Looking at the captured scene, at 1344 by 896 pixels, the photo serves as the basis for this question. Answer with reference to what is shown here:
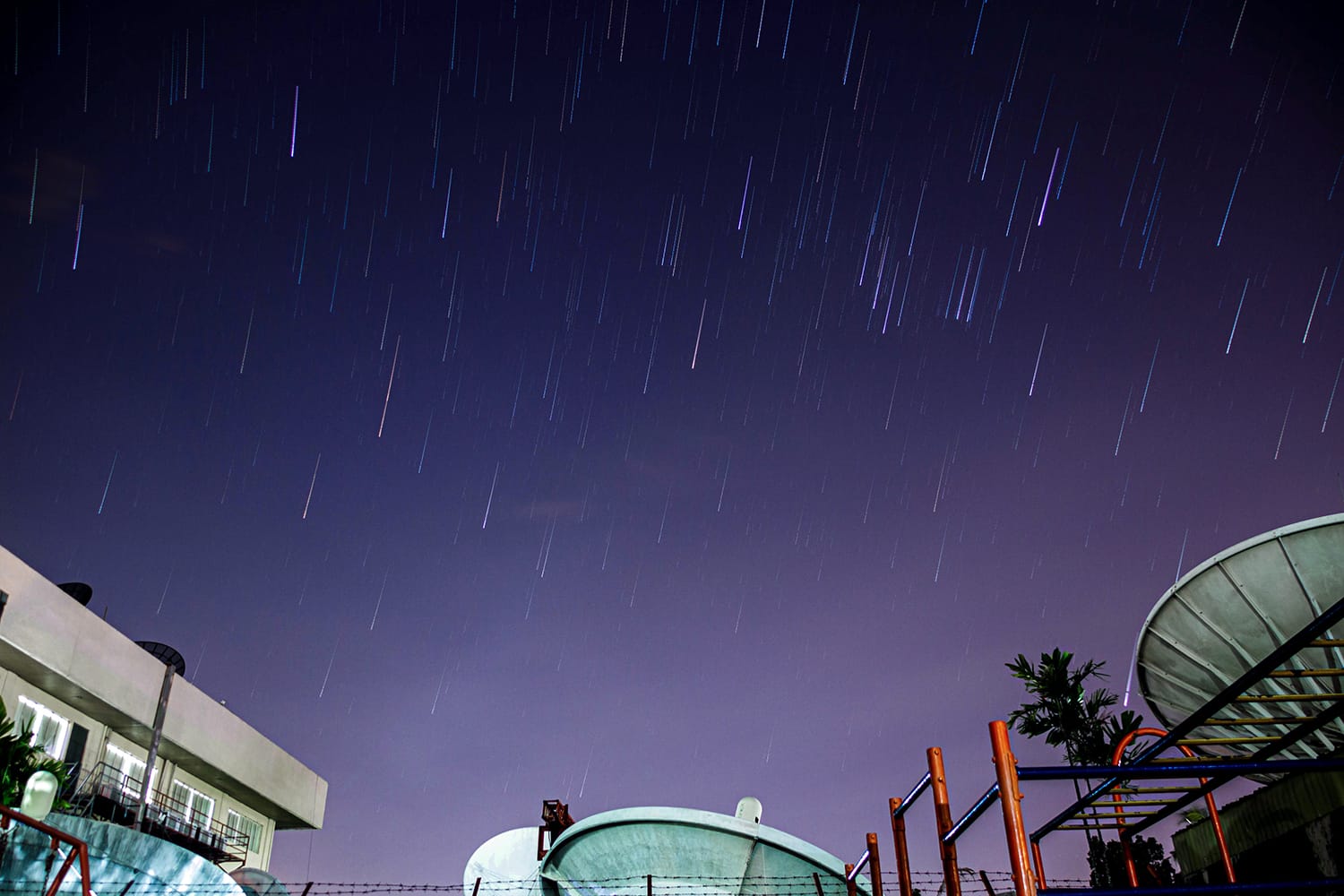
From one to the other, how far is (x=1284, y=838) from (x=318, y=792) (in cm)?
3791

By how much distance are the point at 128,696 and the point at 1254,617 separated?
95.7ft

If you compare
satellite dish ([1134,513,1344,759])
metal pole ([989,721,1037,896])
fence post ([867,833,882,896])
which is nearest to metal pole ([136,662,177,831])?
fence post ([867,833,882,896])

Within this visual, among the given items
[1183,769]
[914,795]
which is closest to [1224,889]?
[1183,769]

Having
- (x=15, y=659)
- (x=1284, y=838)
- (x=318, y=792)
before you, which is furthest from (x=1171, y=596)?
(x=318, y=792)

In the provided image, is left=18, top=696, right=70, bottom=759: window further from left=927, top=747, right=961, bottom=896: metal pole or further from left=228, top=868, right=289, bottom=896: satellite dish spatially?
left=927, top=747, right=961, bottom=896: metal pole

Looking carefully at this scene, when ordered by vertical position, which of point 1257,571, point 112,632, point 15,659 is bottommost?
point 1257,571

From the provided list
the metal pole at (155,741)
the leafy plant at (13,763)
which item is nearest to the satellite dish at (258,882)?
the metal pole at (155,741)

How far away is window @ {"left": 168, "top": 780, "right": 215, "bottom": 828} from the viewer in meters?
32.6

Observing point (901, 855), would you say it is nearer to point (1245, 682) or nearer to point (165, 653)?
point (1245, 682)

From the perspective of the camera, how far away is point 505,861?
28047 mm

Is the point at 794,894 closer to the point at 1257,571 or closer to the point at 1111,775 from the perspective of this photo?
the point at 1257,571

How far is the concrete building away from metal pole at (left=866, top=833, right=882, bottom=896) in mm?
20699

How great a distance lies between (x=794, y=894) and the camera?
20.5 m

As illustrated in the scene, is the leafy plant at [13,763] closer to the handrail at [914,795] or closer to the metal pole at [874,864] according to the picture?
the metal pole at [874,864]
